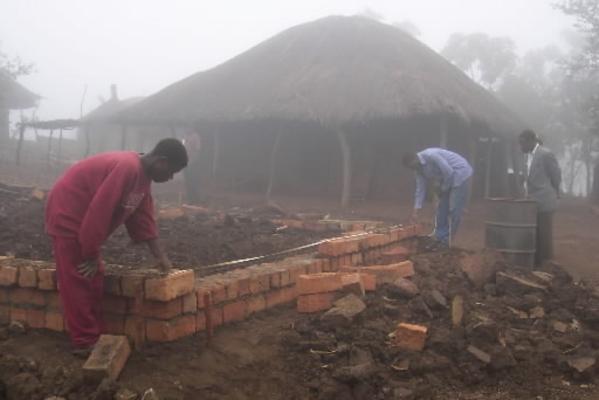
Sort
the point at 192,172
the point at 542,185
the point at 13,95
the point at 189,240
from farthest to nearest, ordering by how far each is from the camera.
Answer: the point at 13,95 → the point at 192,172 → the point at 542,185 → the point at 189,240

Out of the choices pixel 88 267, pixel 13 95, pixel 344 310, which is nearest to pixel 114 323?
pixel 88 267

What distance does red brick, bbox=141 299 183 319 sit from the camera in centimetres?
310

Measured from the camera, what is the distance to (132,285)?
314cm

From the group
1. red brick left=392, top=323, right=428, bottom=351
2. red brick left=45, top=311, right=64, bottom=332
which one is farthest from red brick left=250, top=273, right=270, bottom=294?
red brick left=45, top=311, right=64, bottom=332

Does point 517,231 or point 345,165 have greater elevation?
point 345,165

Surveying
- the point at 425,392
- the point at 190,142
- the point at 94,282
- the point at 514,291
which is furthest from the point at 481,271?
the point at 190,142

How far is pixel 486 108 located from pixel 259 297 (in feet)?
41.2

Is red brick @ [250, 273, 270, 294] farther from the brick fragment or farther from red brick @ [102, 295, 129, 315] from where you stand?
the brick fragment

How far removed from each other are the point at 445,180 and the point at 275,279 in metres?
3.30

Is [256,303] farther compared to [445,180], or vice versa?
[445,180]

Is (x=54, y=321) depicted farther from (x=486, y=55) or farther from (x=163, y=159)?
(x=486, y=55)

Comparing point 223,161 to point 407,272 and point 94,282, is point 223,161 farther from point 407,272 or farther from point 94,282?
point 94,282

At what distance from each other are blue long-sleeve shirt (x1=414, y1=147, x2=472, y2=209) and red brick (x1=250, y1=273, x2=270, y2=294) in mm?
3276

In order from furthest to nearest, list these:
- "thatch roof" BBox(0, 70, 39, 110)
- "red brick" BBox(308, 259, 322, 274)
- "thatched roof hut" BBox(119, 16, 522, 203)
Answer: "thatch roof" BBox(0, 70, 39, 110)
"thatched roof hut" BBox(119, 16, 522, 203)
"red brick" BBox(308, 259, 322, 274)
